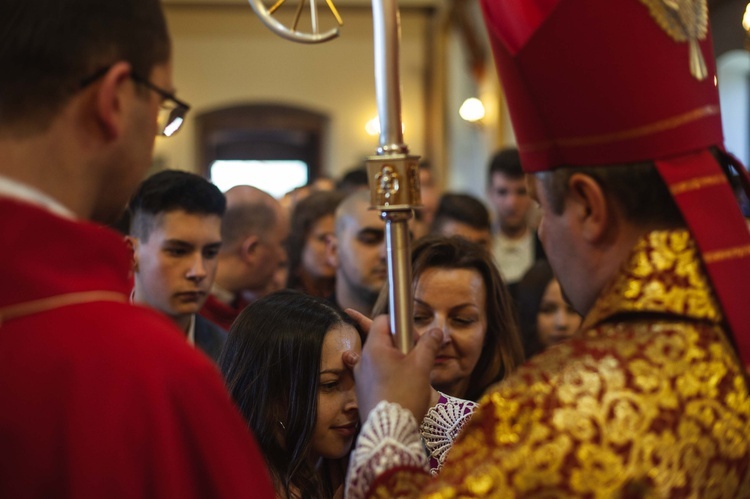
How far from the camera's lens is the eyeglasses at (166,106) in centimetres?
157

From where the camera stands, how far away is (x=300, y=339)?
2.74m

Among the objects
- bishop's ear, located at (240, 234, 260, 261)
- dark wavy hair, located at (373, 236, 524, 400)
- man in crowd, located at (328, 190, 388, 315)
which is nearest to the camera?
dark wavy hair, located at (373, 236, 524, 400)

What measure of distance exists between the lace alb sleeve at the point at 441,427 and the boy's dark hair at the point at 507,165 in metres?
3.84

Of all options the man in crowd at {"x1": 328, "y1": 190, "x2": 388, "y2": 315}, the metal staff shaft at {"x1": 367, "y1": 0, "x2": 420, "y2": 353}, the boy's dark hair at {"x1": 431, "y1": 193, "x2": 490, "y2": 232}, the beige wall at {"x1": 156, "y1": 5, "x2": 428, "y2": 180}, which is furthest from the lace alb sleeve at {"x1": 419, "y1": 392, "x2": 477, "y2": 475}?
the beige wall at {"x1": 156, "y1": 5, "x2": 428, "y2": 180}

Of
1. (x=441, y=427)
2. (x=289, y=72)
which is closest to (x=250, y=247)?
(x=441, y=427)

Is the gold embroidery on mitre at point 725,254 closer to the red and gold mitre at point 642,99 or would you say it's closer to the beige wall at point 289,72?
the red and gold mitre at point 642,99

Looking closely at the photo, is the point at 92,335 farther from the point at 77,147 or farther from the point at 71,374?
the point at 77,147

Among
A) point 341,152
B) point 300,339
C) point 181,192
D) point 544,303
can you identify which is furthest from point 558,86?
point 341,152

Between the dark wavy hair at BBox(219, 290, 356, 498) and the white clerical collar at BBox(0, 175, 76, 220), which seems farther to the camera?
the dark wavy hair at BBox(219, 290, 356, 498)

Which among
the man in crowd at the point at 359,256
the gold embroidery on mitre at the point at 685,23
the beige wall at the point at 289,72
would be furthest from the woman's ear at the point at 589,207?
the beige wall at the point at 289,72

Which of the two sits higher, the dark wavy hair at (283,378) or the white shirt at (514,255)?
the white shirt at (514,255)

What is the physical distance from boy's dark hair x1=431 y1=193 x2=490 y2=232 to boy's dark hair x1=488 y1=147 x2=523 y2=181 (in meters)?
0.77

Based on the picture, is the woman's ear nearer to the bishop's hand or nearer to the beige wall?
the bishop's hand

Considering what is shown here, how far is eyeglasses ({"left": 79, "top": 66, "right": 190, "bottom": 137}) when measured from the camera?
157cm
